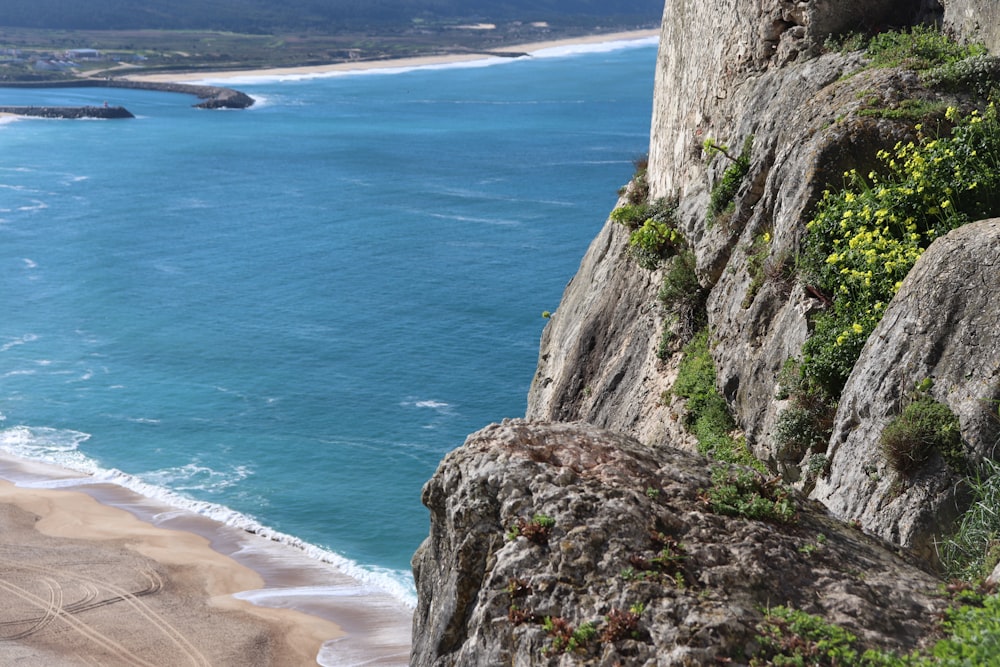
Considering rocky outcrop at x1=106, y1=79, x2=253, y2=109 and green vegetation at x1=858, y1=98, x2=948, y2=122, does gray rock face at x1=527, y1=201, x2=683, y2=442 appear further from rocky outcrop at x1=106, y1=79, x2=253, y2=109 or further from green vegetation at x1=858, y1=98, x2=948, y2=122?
rocky outcrop at x1=106, y1=79, x2=253, y2=109

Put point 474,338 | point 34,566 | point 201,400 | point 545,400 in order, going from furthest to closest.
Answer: point 474,338, point 201,400, point 34,566, point 545,400

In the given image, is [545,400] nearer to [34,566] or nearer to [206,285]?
[34,566]

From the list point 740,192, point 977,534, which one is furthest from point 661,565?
point 740,192

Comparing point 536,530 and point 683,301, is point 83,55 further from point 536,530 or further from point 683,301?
point 536,530

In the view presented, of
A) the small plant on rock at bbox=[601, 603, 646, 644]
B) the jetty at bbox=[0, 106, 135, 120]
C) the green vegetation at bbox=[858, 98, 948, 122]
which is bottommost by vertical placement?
the jetty at bbox=[0, 106, 135, 120]

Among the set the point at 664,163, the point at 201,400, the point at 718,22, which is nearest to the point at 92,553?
the point at 201,400

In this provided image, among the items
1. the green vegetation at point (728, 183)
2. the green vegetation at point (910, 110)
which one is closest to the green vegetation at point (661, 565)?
the green vegetation at point (910, 110)

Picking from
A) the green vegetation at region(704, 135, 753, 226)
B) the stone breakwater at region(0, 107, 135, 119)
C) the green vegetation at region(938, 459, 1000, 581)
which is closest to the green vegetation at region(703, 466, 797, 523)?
the green vegetation at region(938, 459, 1000, 581)
